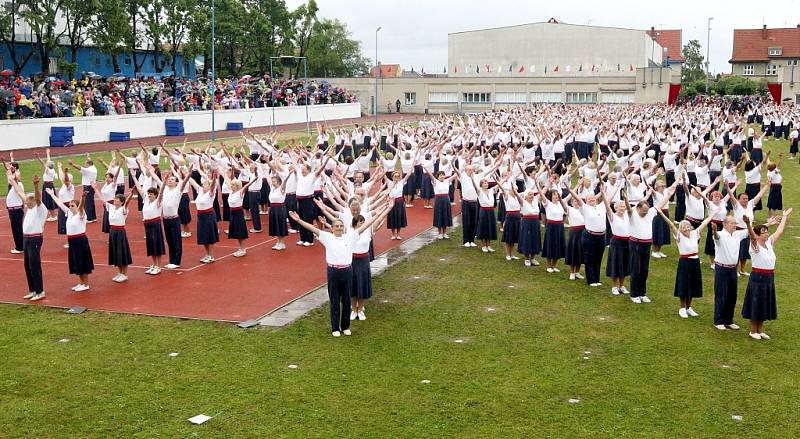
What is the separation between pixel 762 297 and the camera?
36.2 feet

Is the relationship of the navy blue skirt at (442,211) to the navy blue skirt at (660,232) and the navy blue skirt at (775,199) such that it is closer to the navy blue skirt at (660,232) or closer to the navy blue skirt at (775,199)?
the navy blue skirt at (660,232)

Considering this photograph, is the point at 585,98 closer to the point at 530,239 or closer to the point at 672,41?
the point at 672,41

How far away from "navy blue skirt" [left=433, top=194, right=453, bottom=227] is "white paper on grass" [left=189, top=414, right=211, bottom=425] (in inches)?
402

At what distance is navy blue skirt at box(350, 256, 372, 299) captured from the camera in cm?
1199

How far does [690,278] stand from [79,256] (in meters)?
9.57

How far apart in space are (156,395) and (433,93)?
229 ft

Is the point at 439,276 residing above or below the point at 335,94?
below

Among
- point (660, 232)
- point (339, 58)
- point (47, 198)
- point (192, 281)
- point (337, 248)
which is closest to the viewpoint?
point (337, 248)

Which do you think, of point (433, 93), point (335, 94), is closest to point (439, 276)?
point (335, 94)

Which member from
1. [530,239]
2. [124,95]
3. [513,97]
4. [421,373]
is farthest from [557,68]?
[421,373]

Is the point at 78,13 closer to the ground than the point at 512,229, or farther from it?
farther from it

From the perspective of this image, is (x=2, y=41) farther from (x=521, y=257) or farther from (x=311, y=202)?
(x=521, y=257)

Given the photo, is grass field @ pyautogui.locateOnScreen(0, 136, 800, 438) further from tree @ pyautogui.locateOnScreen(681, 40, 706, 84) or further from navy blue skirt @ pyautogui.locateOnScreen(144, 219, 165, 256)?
tree @ pyautogui.locateOnScreen(681, 40, 706, 84)

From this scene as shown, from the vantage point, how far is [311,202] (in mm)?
18359
